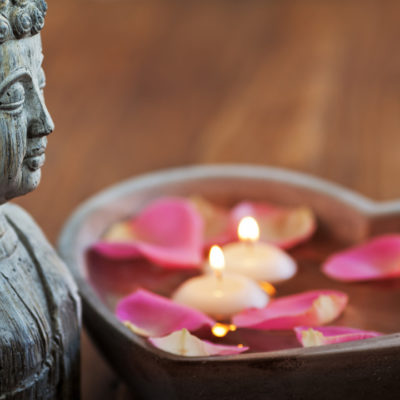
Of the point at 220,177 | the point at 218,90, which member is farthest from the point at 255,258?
the point at 218,90

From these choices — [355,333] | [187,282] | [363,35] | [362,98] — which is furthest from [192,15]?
[355,333]

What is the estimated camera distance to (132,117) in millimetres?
1136

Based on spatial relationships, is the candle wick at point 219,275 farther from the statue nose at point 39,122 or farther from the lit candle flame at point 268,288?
the statue nose at point 39,122

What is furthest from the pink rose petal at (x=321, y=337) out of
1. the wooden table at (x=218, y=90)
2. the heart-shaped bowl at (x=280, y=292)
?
the wooden table at (x=218, y=90)

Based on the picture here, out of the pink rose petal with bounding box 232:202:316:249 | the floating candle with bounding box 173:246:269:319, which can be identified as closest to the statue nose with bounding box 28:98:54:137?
the floating candle with bounding box 173:246:269:319

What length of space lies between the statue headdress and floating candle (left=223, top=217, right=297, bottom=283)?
11.8 inches

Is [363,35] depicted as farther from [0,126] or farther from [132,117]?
[0,126]

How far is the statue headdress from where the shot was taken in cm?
46

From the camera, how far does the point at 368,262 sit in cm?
71

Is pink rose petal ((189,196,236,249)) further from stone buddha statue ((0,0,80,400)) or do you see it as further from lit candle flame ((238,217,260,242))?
stone buddha statue ((0,0,80,400))

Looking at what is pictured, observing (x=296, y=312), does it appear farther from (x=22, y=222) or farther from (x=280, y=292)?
(x=22, y=222)

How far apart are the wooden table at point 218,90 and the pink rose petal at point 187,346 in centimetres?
22

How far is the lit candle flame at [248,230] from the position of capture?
2.36ft

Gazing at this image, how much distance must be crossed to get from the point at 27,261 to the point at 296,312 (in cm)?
20
